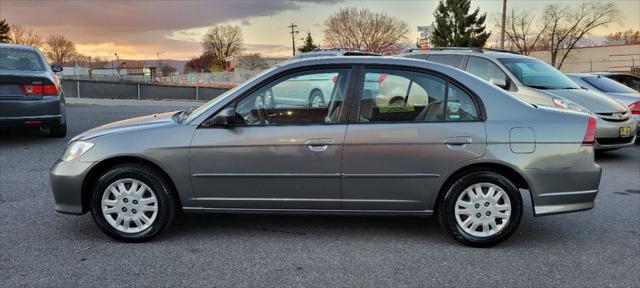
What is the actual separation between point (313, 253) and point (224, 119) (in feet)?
4.15

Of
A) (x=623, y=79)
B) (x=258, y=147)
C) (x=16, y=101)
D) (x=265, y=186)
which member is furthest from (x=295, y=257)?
(x=623, y=79)

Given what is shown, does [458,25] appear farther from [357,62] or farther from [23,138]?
[357,62]

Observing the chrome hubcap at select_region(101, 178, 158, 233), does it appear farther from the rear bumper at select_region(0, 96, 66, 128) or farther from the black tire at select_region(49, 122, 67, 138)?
the black tire at select_region(49, 122, 67, 138)

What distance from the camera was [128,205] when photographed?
4.04m

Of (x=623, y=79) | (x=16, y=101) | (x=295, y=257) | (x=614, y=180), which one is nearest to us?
(x=295, y=257)

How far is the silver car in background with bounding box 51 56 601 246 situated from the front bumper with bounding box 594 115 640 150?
4.26 m

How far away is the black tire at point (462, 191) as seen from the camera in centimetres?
397

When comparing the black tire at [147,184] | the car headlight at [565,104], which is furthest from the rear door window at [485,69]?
the black tire at [147,184]

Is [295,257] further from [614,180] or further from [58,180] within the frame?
[614,180]

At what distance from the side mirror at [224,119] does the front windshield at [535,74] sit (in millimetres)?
5621

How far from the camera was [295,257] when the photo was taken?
381 cm

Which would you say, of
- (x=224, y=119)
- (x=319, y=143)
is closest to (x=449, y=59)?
(x=319, y=143)

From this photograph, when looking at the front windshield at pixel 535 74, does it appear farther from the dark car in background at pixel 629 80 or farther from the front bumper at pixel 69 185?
the front bumper at pixel 69 185

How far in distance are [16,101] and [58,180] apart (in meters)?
4.60
